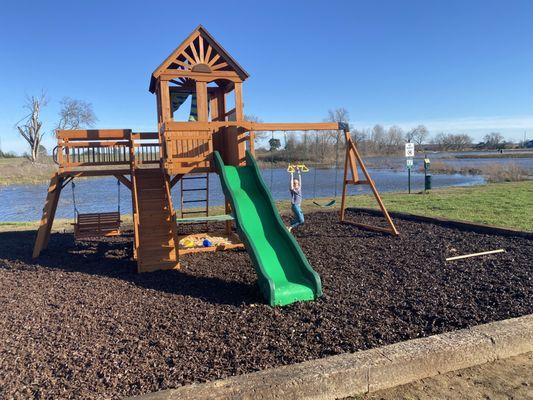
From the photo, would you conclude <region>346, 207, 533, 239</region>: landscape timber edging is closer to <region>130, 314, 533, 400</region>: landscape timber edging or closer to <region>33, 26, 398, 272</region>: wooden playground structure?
<region>33, 26, 398, 272</region>: wooden playground structure

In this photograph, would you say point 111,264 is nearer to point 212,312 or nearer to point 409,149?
point 212,312

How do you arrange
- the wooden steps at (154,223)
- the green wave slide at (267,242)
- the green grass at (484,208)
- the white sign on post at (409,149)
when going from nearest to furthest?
the green wave slide at (267,242), the wooden steps at (154,223), the green grass at (484,208), the white sign on post at (409,149)

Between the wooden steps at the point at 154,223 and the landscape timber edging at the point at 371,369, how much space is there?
174 inches

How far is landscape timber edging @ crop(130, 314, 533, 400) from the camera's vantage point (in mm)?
3258

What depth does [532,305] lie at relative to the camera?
5059mm

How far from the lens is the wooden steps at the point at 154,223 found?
755cm

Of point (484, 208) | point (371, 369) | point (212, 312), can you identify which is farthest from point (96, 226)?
point (484, 208)

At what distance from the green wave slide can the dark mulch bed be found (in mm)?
251

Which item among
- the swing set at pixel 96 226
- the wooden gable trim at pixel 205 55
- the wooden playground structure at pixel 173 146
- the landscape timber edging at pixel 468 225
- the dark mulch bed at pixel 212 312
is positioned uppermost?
the wooden gable trim at pixel 205 55

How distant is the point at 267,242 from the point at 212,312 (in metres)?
1.70

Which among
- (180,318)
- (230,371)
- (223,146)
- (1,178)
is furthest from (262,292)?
(1,178)

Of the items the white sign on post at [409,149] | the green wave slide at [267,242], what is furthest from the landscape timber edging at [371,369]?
the white sign on post at [409,149]

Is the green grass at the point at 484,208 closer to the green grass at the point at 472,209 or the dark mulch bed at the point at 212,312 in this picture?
the green grass at the point at 472,209

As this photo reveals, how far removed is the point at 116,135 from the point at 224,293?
569cm
